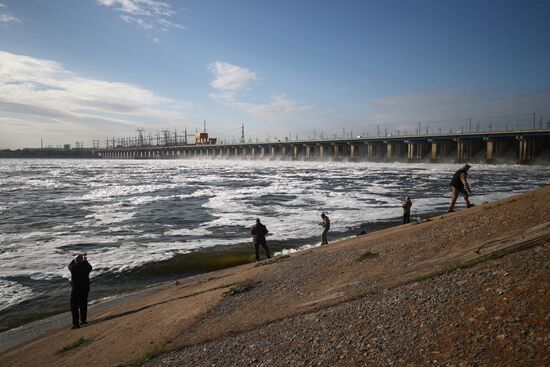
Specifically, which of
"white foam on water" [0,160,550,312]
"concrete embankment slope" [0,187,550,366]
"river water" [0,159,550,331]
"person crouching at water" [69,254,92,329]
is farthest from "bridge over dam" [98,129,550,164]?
"person crouching at water" [69,254,92,329]

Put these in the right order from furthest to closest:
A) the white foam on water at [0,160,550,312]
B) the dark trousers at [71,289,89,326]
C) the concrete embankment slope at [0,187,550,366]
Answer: the white foam on water at [0,160,550,312] < the dark trousers at [71,289,89,326] < the concrete embankment slope at [0,187,550,366]

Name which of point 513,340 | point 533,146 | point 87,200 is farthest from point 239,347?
point 533,146

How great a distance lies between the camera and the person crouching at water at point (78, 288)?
793 centimetres

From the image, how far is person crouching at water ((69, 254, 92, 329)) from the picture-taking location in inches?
312

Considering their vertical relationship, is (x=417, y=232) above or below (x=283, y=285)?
above

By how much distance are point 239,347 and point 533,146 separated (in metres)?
80.4

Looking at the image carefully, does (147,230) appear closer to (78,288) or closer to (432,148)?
(78,288)

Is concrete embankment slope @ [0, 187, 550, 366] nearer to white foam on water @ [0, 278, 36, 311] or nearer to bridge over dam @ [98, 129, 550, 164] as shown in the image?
white foam on water @ [0, 278, 36, 311]

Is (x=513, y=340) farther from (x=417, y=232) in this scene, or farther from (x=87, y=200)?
(x=87, y=200)

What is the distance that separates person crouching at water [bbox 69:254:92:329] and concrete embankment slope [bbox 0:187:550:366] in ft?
1.18

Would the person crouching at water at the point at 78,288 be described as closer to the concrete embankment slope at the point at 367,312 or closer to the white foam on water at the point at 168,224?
the concrete embankment slope at the point at 367,312

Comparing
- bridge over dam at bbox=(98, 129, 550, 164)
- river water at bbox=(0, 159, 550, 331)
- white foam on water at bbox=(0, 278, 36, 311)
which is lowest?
white foam on water at bbox=(0, 278, 36, 311)

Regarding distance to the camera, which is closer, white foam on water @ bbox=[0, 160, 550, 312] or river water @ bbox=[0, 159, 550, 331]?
river water @ bbox=[0, 159, 550, 331]

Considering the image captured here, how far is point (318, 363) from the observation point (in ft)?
14.1
